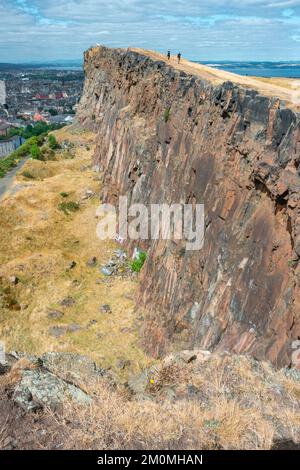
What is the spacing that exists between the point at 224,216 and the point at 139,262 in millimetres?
13874

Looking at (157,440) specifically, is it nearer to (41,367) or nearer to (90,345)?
(41,367)

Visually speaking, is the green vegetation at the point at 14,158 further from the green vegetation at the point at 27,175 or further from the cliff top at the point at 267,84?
the cliff top at the point at 267,84

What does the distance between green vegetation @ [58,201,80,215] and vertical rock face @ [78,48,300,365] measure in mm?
11511

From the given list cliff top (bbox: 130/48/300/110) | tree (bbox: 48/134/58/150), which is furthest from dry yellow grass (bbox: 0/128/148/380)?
tree (bbox: 48/134/58/150)

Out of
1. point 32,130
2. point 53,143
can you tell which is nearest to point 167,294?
point 53,143

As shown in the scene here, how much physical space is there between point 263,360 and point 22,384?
776 cm

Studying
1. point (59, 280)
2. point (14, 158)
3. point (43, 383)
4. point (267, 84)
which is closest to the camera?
point (43, 383)

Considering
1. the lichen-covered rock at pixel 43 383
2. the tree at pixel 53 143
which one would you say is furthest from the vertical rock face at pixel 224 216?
the tree at pixel 53 143

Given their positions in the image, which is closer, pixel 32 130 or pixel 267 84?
pixel 267 84

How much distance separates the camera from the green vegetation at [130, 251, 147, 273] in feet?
106

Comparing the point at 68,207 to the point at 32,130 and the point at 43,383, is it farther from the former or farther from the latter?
the point at 32,130

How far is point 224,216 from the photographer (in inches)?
765

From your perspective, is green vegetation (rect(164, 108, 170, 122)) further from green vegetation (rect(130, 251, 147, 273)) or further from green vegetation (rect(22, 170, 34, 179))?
green vegetation (rect(22, 170, 34, 179))

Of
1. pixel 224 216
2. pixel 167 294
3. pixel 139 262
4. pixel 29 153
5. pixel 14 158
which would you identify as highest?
pixel 224 216
